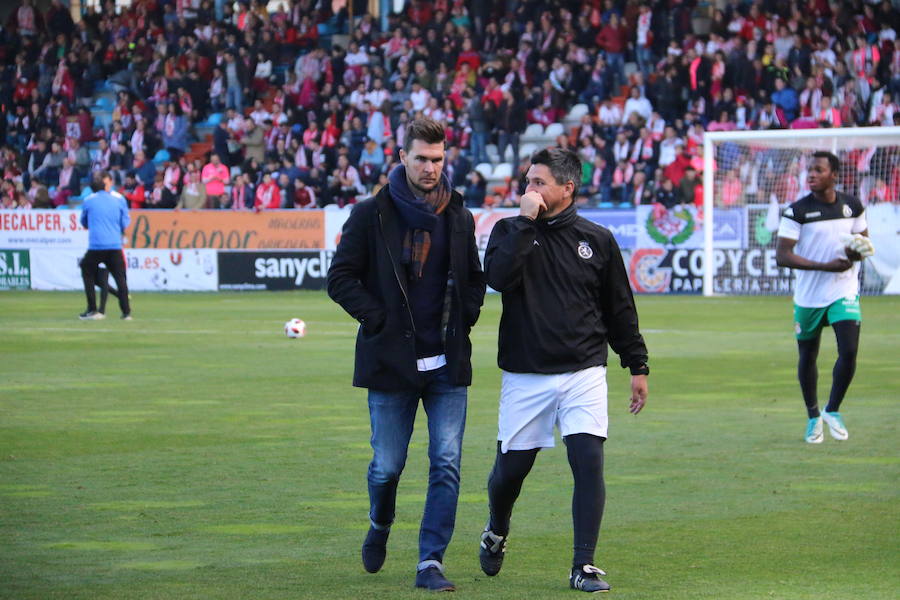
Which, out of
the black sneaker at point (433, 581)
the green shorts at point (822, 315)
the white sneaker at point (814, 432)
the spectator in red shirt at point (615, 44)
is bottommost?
the white sneaker at point (814, 432)

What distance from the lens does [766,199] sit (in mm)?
29453

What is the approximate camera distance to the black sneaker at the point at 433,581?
643cm

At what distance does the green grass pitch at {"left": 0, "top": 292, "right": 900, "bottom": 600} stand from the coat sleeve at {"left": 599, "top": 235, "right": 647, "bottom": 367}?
0.97 meters

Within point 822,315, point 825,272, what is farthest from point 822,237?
point 822,315

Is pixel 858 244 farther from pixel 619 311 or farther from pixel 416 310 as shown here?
pixel 416 310

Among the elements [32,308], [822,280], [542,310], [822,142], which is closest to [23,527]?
[542,310]

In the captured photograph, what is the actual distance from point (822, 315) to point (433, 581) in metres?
5.61

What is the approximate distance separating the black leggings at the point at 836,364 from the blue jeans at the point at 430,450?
5052 millimetres

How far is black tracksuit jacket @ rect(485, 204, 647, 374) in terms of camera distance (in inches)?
259

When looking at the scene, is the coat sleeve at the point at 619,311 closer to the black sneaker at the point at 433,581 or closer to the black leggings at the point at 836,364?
the black sneaker at the point at 433,581

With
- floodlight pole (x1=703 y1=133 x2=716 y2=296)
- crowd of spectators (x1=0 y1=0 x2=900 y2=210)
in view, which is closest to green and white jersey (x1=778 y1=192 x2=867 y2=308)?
floodlight pole (x1=703 y1=133 x2=716 y2=296)

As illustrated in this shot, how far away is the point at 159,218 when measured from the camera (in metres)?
33.6

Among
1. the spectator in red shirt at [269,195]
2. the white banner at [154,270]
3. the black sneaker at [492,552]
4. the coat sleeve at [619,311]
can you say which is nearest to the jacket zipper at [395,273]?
the coat sleeve at [619,311]

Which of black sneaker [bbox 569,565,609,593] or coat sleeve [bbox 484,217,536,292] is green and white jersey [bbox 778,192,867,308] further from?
black sneaker [bbox 569,565,609,593]
